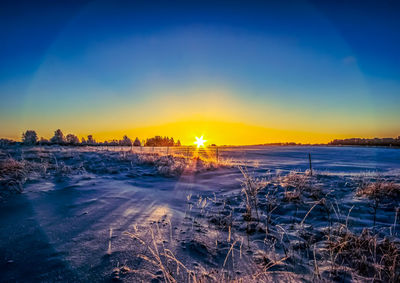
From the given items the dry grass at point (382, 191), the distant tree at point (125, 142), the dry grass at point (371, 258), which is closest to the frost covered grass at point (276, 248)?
the dry grass at point (371, 258)

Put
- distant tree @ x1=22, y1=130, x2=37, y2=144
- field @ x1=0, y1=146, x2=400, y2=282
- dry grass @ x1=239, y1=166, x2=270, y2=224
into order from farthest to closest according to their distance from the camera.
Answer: distant tree @ x1=22, y1=130, x2=37, y2=144
dry grass @ x1=239, y1=166, x2=270, y2=224
field @ x1=0, y1=146, x2=400, y2=282

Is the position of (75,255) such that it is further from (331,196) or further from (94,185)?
(331,196)

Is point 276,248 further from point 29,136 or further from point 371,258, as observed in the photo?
point 29,136

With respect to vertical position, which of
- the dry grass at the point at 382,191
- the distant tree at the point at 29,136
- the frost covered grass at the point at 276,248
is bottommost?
the frost covered grass at the point at 276,248

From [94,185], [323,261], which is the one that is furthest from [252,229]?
[94,185]

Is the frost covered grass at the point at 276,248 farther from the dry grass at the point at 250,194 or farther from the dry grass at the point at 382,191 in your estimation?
the dry grass at the point at 382,191

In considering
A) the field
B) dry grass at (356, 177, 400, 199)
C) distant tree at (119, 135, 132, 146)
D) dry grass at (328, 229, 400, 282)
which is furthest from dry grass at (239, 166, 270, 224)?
distant tree at (119, 135, 132, 146)

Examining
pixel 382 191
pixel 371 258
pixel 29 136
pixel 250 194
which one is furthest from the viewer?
pixel 29 136

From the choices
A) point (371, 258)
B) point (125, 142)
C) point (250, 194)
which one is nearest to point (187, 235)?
point (371, 258)

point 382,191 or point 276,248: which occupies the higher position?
point 382,191

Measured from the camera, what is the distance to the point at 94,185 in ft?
22.6

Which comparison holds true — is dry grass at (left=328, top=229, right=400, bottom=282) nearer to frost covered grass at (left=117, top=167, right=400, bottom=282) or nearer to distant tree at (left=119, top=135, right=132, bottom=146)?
frost covered grass at (left=117, top=167, right=400, bottom=282)

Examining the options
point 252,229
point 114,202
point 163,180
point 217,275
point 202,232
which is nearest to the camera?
point 217,275

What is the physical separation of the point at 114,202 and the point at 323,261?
15.2 ft
